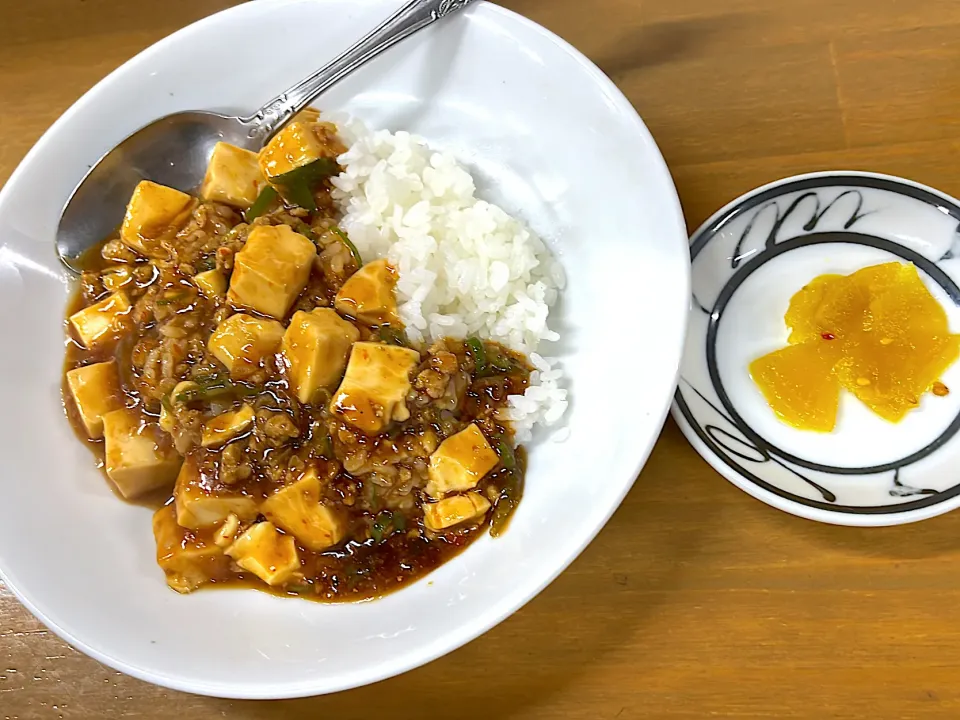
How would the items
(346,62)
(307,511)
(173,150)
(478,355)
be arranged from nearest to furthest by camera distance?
(307,511), (478,355), (346,62), (173,150)

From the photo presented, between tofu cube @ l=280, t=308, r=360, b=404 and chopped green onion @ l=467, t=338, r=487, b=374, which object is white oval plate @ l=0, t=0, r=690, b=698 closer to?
chopped green onion @ l=467, t=338, r=487, b=374

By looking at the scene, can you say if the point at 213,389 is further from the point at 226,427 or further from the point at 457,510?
the point at 457,510

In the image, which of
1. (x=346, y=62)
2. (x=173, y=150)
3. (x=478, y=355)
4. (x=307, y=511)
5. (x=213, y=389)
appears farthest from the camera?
(x=173, y=150)

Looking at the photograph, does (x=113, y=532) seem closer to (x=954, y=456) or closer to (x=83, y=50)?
(x=83, y=50)

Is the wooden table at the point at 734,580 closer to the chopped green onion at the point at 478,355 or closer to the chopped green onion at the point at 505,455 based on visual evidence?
the chopped green onion at the point at 505,455

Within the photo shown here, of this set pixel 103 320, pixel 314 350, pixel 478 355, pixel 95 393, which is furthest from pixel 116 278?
pixel 478 355

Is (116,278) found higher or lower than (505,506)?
higher
